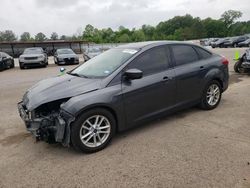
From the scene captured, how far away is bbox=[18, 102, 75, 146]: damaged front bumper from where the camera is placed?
3.85m

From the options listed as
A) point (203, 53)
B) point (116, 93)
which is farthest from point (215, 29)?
point (116, 93)

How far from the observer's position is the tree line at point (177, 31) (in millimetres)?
99062

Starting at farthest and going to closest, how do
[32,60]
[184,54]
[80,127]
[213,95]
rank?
[32,60]
[213,95]
[184,54]
[80,127]

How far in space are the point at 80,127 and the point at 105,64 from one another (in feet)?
4.73

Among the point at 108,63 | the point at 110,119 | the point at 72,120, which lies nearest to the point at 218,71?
the point at 108,63

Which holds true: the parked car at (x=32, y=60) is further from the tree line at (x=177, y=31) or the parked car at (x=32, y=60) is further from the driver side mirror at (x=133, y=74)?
the tree line at (x=177, y=31)

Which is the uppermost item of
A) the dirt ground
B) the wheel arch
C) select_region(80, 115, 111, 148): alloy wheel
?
the wheel arch

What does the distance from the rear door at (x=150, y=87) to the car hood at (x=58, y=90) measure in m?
0.58

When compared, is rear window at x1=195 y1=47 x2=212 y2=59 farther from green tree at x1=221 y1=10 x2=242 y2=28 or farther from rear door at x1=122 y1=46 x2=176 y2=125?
green tree at x1=221 y1=10 x2=242 y2=28

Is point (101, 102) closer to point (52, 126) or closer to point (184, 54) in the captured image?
point (52, 126)

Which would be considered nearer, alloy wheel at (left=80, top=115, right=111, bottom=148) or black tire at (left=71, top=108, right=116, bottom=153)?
black tire at (left=71, top=108, right=116, bottom=153)

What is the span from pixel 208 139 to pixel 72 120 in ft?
7.14

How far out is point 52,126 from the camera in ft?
13.1

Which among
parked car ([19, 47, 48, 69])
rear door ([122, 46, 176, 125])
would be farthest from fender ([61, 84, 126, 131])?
parked car ([19, 47, 48, 69])
